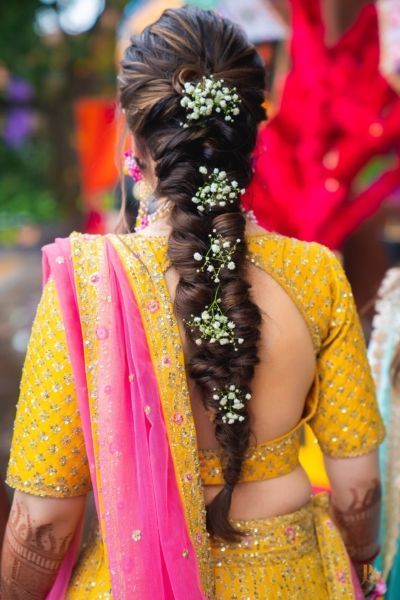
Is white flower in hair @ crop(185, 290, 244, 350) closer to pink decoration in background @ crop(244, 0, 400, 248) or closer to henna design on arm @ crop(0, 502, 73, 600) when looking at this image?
henna design on arm @ crop(0, 502, 73, 600)

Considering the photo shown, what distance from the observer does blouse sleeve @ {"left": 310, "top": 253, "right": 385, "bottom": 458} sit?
3.55 feet

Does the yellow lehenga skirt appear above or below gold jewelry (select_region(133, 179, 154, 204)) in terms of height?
below

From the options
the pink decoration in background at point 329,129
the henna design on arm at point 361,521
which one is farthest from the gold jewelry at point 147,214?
the pink decoration in background at point 329,129

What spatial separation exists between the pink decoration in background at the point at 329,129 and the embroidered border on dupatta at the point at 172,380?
135 centimetres

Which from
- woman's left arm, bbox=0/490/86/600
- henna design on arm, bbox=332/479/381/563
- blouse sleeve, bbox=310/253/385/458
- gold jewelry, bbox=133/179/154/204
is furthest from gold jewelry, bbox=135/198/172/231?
henna design on arm, bbox=332/479/381/563

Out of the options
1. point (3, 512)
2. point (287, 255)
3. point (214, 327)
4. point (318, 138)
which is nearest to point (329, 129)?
point (318, 138)

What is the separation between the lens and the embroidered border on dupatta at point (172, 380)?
953 mm

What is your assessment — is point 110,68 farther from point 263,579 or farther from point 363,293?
→ point 263,579

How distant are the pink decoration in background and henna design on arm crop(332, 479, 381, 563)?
1250 millimetres

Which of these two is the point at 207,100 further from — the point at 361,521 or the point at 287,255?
the point at 361,521

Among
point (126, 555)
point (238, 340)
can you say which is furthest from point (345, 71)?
point (126, 555)

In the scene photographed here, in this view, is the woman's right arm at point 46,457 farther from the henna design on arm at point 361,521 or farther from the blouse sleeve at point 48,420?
the henna design on arm at point 361,521

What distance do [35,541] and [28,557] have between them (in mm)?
35

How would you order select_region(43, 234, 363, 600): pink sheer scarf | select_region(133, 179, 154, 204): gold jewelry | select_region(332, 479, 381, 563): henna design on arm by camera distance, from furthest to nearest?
1. select_region(332, 479, 381, 563): henna design on arm
2. select_region(133, 179, 154, 204): gold jewelry
3. select_region(43, 234, 363, 600): pink sheer scarf
